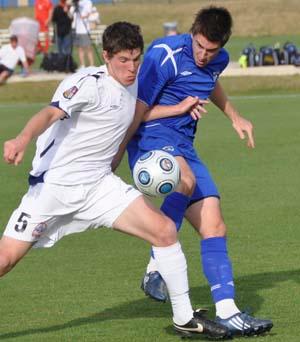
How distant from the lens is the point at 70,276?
9641 millimetres

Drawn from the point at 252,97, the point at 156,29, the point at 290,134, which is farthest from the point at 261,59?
the point at 156,29

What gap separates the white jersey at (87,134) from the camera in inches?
279

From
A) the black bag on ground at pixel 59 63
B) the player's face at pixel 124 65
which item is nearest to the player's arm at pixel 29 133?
the player's face at pixel 124 65

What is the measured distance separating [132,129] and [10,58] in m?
23.5

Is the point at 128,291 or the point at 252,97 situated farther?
the point at 252,97

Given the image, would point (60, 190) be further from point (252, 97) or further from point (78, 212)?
point (252, 97)

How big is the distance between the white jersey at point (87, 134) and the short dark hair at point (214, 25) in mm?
746

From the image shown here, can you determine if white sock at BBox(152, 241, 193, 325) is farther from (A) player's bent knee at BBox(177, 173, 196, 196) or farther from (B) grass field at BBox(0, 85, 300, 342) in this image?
(A) player's bent knee at BBox(177, 173, 196, 196)

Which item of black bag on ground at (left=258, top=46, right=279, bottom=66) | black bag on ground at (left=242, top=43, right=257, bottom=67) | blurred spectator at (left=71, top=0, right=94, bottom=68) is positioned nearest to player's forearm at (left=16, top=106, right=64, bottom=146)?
black bag on ground at (left=258, top=46, right=279, bottom=66)

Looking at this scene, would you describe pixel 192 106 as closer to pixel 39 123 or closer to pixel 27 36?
pixel 39 123

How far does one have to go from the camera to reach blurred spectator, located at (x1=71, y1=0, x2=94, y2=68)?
3294 centimetres

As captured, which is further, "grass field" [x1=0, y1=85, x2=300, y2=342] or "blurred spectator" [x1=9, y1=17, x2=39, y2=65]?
"blurred spectator" [x1=9, y1=17, x2=39, y2=65]

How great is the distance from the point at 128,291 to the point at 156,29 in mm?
45319

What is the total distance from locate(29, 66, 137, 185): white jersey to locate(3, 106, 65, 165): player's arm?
227 millimetres
